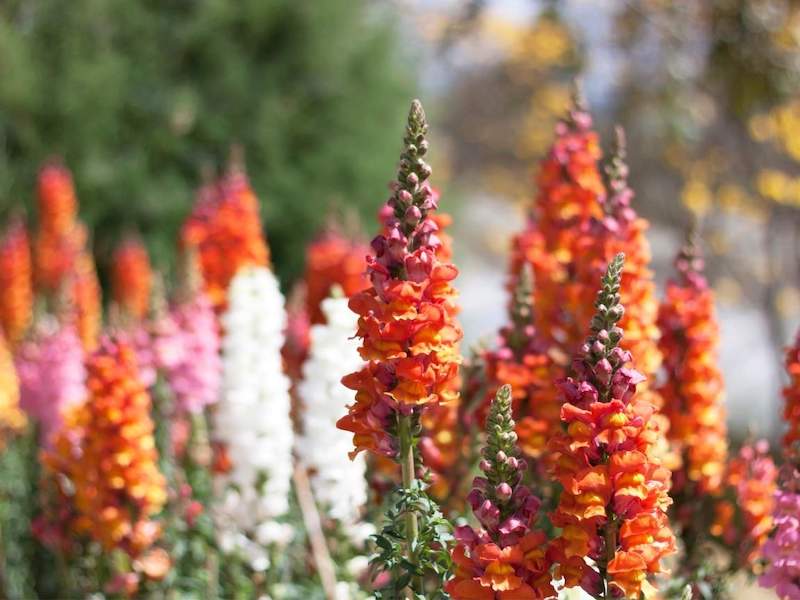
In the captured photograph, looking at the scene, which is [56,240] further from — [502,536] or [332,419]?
[502,536]

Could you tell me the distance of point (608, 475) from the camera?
159cm

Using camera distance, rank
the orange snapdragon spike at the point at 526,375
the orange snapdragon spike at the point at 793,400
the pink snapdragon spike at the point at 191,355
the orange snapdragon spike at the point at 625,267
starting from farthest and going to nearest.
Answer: the pink snapdragon spike at the point at 191,355, the orange snapdragon spike at the point at 526,375, the orange snapdragon spike at the point at 625,267, the orange snapdragon spike at the point at 793,400

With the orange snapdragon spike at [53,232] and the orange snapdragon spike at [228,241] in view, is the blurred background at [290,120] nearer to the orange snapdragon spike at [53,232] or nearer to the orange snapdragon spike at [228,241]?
the orange snapdragon spike at [53,232]

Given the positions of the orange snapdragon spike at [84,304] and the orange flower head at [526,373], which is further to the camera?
the orange snapdragon spike at [84,304]

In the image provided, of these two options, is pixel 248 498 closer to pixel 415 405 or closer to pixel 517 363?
pixel 517 363

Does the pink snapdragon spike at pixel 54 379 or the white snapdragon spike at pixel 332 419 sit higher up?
the pink snapdragon spike at pixel 54 379

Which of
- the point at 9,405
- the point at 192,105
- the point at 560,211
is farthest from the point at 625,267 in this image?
the point at 192,105

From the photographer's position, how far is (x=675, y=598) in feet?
8.36

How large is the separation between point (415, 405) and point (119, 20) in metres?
10.9

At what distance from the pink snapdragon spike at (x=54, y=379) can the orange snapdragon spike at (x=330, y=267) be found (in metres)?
1.10

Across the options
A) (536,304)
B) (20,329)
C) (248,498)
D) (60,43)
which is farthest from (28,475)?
(60,43)

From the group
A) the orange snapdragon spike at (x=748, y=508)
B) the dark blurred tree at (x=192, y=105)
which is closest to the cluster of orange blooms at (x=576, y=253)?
the orange snapdragon spike at (x=748, y=508)

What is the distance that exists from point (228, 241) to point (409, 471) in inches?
108

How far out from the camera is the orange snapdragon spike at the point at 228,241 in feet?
14.4
